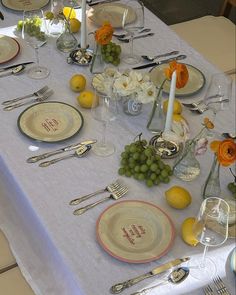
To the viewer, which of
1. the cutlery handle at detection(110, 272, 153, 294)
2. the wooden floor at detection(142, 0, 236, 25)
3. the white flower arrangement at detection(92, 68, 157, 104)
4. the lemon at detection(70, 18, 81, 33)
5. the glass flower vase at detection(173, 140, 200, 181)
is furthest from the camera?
the wooden floor at detection(142, 0, 236, 25)

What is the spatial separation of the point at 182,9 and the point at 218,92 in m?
2.40

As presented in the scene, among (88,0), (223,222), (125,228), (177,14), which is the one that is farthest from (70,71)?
(177,14)

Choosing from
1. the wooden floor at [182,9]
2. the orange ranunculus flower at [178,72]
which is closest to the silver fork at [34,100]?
the orange ranunculus flower at [178,72]

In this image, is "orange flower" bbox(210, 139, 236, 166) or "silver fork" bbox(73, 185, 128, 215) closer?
"orange flower" bbox(210, 139, 236, 166)

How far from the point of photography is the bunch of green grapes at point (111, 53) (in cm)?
180

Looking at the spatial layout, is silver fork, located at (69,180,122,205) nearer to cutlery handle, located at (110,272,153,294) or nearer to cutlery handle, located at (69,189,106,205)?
cutlery handle, located at (69,189,106,205)

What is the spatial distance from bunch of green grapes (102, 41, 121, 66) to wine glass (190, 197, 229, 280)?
817 mm

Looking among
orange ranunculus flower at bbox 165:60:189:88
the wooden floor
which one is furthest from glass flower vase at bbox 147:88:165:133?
the wooden floor

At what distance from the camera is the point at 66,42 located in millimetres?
1902

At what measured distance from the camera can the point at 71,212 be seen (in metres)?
1.30

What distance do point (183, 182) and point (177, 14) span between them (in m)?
2.61

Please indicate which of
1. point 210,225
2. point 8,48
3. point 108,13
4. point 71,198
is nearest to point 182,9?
point 108,13

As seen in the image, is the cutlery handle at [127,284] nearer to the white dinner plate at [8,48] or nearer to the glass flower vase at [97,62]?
the glass flower vase at [97,62]

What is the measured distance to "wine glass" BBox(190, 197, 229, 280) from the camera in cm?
115
